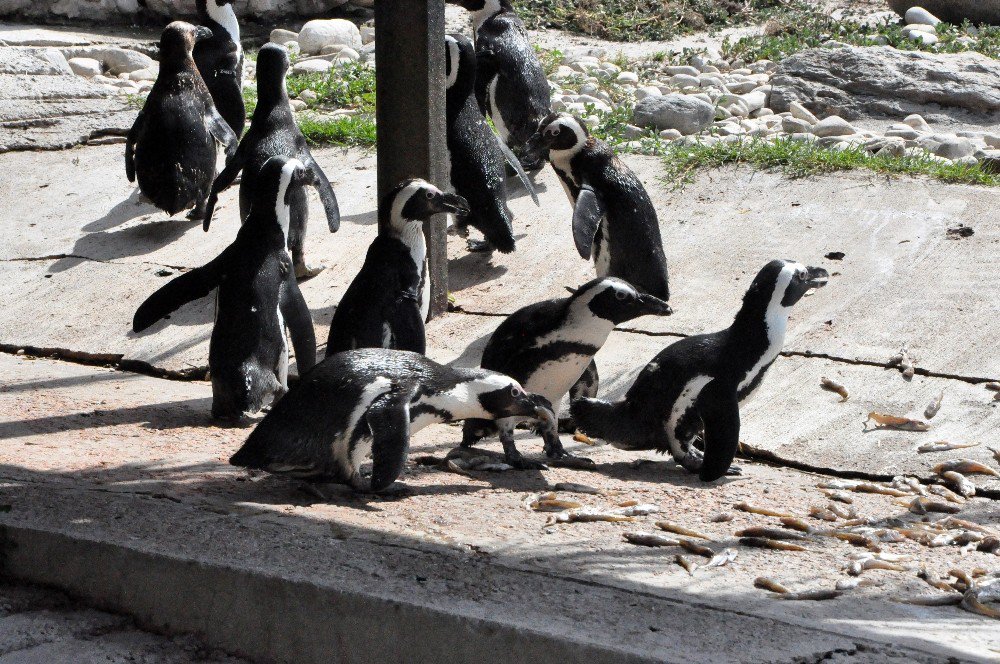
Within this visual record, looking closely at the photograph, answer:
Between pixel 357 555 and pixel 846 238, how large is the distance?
156 inches

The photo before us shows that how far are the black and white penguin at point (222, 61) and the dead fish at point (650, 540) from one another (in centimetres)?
561

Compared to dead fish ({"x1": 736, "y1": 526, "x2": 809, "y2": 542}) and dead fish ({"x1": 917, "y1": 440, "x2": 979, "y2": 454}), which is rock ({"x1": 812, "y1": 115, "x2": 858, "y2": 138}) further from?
dead fish ({"x1": 736, "y1": 526, "x2": 809, "y2": 542})

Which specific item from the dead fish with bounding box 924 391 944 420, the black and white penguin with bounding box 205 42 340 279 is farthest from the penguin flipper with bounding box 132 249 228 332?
the dead fish with bounding box 924 391 944 420

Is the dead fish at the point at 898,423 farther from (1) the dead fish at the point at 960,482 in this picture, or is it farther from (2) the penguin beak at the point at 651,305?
(2) the penguin beak at the point at 651,305

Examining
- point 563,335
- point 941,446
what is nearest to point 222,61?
point 563,335

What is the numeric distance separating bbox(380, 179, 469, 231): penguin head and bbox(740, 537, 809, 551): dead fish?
2240mm

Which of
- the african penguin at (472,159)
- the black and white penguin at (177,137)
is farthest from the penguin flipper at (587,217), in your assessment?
the black and white penguin at (177,137)

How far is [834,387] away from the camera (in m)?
5.23

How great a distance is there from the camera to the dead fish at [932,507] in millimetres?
4211

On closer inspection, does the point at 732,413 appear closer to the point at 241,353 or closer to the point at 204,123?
the point at 241,353

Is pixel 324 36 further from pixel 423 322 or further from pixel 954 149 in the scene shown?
pixel 423 322

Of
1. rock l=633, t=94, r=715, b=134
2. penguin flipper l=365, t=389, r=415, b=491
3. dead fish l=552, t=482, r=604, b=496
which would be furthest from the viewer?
rock l=633, t=94, r=715, b=134

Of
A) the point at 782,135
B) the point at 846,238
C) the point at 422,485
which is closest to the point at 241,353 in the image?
the point at 422,485

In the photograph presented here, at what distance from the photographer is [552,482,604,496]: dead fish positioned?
14.3 feet
